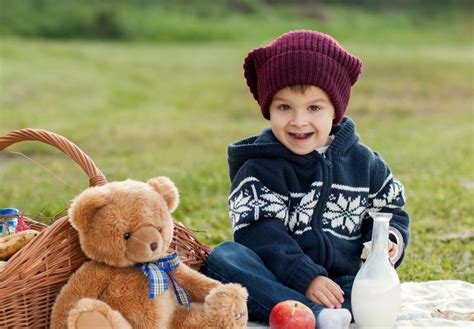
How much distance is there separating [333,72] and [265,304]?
1.05 m

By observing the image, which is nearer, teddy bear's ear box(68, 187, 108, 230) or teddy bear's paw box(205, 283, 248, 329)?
teddy bear's ear box(68, 187, 108, 230)

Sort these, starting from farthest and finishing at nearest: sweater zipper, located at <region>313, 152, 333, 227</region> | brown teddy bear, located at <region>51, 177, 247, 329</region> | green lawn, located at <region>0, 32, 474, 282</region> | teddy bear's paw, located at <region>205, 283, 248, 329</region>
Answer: green lawn, located at <region>0, 32, 474, 282</region>
sweater zipper, located at <region>313, 152, 333, 227</region>
teddy bear's paw, located at <region>205, 283, 248, 329</region>
brown teddy bear, located at <region>51, 177, 247, 329</region>

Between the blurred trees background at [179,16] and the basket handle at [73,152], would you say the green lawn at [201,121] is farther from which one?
the blurred trees background at [179,16]

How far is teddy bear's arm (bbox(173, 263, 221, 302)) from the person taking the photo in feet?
11.0

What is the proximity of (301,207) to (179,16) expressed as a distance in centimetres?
2414

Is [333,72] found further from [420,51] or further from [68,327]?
[420,51]

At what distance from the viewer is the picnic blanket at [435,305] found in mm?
3566

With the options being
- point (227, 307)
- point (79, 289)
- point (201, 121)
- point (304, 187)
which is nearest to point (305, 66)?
point (304, 187)

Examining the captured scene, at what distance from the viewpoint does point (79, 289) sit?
3.07 m

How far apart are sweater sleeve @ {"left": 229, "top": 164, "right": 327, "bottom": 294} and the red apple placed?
286mm

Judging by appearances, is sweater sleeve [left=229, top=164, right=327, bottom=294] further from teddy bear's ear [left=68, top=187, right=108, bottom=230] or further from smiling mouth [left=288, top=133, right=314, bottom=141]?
teddy bear's ear [left=68, top=187, right=108, bottom=230]

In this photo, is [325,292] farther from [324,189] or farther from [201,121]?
[201,121]

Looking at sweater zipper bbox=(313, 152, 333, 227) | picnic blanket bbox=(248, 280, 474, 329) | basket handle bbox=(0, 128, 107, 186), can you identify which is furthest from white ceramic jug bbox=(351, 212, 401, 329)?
basket handle bbox=(0, 128, 107, 186)

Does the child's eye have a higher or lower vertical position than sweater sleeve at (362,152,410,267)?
higher
